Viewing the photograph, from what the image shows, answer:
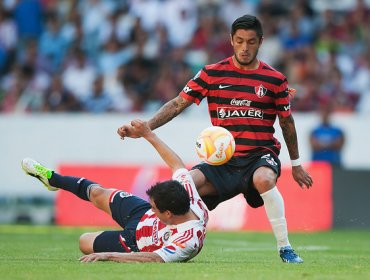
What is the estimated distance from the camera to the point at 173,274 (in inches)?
337

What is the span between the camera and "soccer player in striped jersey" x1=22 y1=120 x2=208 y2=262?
9.43 m

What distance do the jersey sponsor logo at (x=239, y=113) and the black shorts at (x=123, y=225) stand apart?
1.20m

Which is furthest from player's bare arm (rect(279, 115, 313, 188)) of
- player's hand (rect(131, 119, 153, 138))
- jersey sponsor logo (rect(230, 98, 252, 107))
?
player's hand (rect(131, 119, 153, 138))

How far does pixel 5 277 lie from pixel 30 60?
1295cm

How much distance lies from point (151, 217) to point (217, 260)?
125 centimetres

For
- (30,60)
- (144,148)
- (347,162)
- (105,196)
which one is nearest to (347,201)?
(347,162)

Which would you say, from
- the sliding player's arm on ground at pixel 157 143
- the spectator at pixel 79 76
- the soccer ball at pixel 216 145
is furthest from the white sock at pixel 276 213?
the spectator at pixel 79 76

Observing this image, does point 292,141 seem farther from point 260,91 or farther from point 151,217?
point 151,217

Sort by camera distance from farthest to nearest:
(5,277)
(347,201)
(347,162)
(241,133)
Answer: (347,162)
(347,201)
(241,133)
(5,277)

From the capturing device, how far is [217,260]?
1085 centimetres

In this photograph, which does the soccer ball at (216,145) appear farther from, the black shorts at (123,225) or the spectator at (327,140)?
the spectator at (327,140)

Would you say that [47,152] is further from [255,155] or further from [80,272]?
[80,272]

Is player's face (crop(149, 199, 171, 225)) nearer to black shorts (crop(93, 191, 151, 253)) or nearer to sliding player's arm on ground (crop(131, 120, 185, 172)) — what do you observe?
black shorts (crop(93, 191, 151, 253))

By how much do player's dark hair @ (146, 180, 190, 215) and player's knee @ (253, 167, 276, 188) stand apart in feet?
3.01
